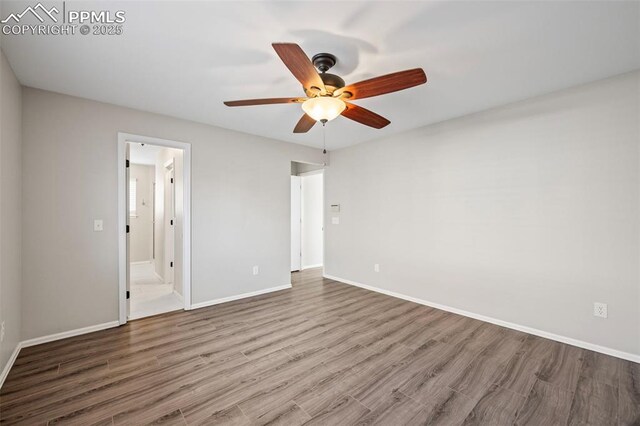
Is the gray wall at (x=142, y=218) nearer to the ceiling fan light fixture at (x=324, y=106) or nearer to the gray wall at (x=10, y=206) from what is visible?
the gray wall at (x=10, y=206)

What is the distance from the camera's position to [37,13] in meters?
1.69

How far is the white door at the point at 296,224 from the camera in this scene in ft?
19.2

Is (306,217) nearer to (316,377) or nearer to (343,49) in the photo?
(316,377)

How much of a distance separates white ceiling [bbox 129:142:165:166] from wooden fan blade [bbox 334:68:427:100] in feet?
13.2

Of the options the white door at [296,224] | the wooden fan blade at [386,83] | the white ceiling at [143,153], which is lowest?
the white door at [296,224]

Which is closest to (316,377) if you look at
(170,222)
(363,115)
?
(363,115)

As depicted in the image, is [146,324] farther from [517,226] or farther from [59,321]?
[517,226]

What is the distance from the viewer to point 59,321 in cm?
272

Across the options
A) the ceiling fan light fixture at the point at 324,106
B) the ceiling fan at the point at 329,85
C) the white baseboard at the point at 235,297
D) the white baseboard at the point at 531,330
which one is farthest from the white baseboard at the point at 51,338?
the white baseboard at the point at 531,330

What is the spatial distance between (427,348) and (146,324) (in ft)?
10.1

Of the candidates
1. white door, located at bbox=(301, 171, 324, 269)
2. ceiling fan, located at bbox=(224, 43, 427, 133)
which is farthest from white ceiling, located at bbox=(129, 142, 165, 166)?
ceiling fan, located at bbox=(224, 43, 427, 133)

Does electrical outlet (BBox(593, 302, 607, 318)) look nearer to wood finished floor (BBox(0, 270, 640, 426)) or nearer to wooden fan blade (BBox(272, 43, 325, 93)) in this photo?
wood finished floor (BBox(0, 270, 640, 426))

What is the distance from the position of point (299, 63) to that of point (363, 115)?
0.91 metres

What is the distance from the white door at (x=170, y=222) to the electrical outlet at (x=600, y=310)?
17.0 ft
